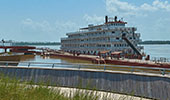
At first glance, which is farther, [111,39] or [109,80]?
[111,39]

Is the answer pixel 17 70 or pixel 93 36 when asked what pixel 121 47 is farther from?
pixel 17 70

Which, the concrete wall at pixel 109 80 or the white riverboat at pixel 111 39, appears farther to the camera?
the white riverboat at pixel 111 39

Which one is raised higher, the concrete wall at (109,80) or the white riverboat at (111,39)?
the white riverboat at (111,39)

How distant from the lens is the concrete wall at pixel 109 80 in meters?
15.4

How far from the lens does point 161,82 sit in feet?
50.5

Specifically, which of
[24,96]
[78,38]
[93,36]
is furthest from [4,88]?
[78,38]

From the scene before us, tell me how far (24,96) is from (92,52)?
2066 inches

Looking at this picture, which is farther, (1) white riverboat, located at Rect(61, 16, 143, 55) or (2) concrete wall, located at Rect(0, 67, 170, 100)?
(1) white riverboat, located at Rect(61, 16, 143, 55)

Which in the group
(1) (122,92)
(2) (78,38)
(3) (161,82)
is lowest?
(1) (122,92)

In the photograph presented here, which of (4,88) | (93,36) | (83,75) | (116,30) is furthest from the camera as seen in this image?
(93,36)

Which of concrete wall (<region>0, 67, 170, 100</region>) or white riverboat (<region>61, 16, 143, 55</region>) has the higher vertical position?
white riverboat (<region>61, 16, 143, 55</region>)

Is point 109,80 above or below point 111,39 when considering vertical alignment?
below

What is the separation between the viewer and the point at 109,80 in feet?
57.3

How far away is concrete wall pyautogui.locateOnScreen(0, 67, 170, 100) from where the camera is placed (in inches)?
605
